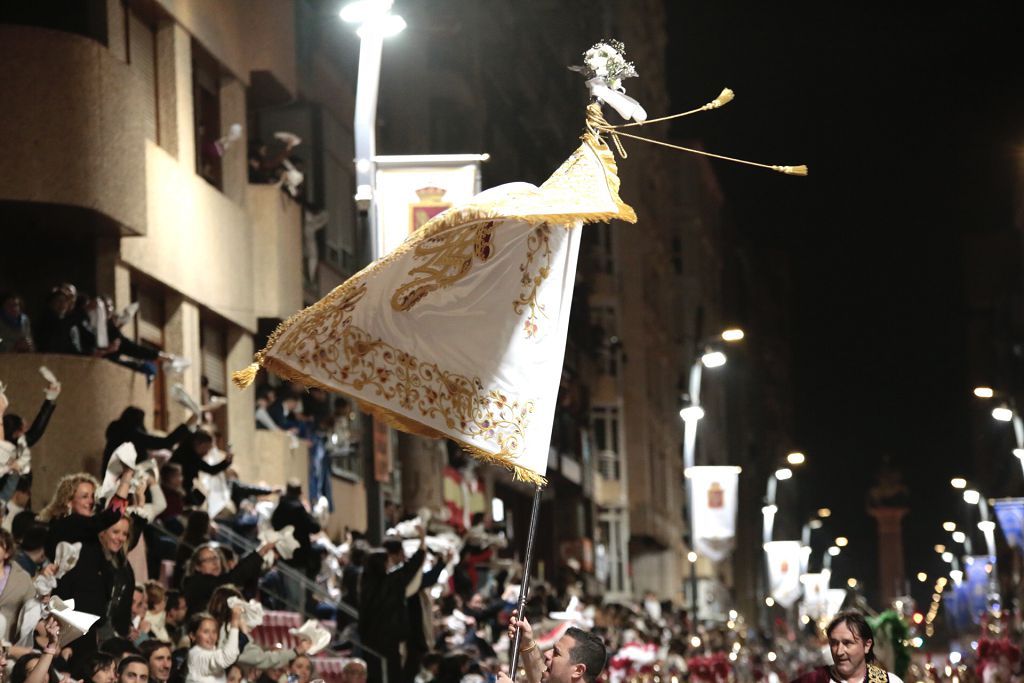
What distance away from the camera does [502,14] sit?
172ft

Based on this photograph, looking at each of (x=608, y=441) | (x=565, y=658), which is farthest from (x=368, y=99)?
(x=608, y=441)

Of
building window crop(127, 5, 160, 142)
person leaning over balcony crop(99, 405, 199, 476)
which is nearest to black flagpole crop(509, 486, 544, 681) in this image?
person leaning over balcony crop(99, 405, 199, 476)

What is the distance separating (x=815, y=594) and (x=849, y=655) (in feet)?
197

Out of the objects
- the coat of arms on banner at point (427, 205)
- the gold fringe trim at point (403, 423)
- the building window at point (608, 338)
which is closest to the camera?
the gold fringe trim at point (403, 423)

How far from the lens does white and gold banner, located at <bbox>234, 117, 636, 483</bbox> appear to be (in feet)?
34.4

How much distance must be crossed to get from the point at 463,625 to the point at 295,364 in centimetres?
1415

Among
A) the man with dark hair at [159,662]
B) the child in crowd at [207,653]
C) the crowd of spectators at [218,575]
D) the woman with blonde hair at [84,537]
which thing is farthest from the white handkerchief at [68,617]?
the child in crowd at [207,653]

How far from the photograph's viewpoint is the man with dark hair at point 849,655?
409 inches

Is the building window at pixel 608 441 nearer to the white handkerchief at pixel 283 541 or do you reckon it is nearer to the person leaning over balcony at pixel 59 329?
the white handkerchief at pixel 283 541

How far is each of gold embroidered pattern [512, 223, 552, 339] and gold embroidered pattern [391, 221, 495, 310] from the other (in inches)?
8.5

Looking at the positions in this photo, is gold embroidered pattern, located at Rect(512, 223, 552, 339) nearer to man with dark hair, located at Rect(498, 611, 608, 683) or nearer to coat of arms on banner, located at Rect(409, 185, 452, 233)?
man with dark hair, located at Rect(498, 611, 608, 683)

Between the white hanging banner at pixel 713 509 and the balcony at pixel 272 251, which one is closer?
the balcony at pixel 272 251

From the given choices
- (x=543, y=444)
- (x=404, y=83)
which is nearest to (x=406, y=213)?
(x=543, y=444)

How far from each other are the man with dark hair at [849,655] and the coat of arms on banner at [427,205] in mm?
9556
